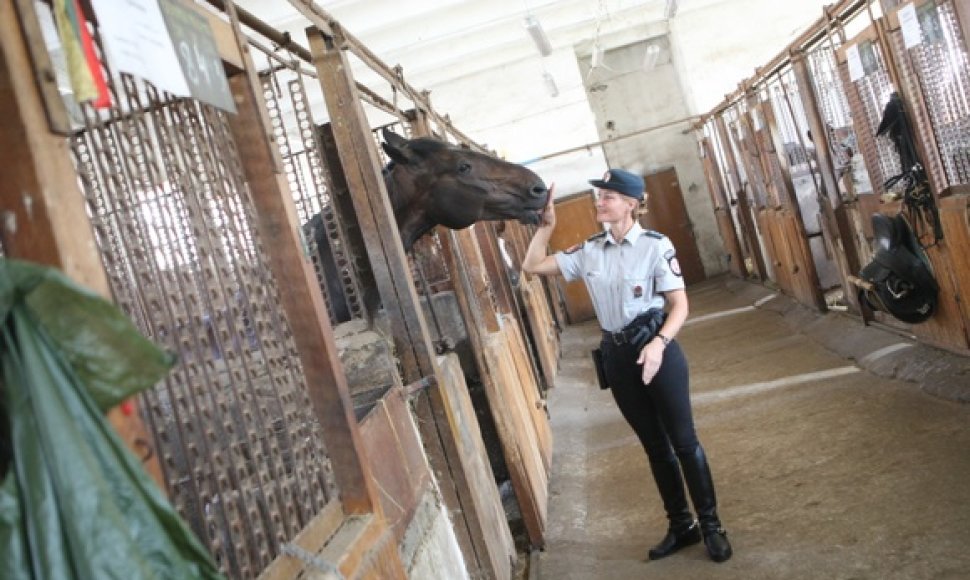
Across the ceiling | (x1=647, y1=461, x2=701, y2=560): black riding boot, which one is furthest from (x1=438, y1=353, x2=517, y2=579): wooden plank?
the ceiling

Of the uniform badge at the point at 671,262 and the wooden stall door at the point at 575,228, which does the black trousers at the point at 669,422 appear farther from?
the wooden stall door at the point at 575,228

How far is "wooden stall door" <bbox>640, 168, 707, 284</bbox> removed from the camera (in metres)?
16.6

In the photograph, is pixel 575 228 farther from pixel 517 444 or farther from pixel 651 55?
pixel 517 444

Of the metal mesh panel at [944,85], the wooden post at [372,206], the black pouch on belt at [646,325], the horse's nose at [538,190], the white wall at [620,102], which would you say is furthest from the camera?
the white wall at [620,102]

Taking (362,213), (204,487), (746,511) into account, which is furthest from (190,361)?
(746,511)

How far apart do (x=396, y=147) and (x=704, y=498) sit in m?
2.37

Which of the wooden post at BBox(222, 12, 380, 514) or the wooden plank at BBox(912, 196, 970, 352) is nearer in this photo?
the wooden post at BBox(222, 12, 380, 514)

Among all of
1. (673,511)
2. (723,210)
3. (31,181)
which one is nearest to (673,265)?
(673,511)

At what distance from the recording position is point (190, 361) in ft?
5.90

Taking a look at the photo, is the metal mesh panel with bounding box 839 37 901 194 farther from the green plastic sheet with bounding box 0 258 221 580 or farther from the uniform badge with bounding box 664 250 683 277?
the green plastic sheet with bounding box 0 258 221 580

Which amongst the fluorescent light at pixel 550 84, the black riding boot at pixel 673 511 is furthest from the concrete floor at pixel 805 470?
the fluorescent light at pixel 550 84

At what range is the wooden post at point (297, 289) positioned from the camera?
2195mm

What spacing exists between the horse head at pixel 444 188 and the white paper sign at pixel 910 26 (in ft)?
6.90

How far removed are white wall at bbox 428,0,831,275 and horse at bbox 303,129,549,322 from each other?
11319 millimetres
